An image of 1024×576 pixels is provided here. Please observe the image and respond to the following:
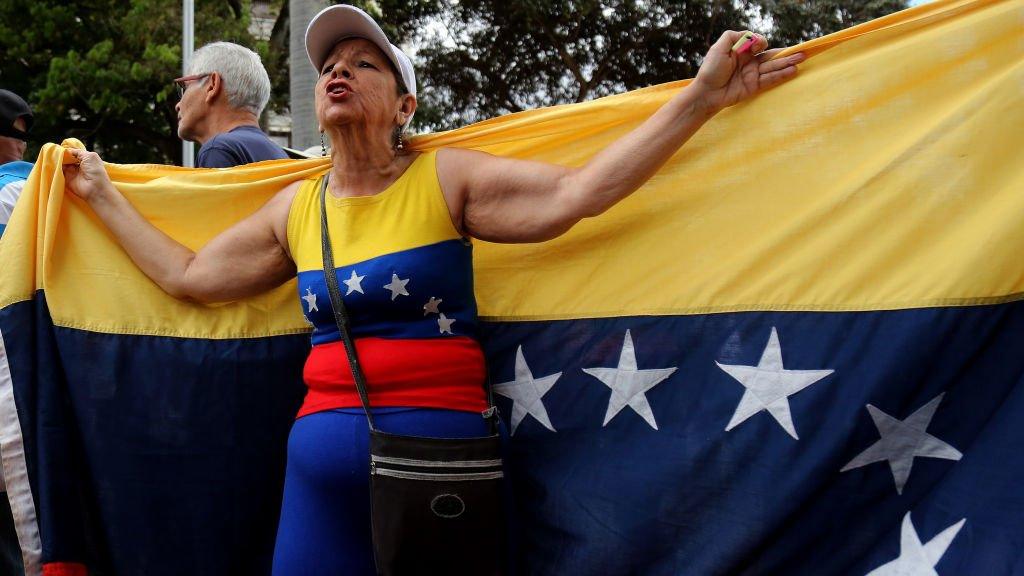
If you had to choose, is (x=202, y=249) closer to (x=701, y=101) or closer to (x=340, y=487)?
(x=340, y=487)

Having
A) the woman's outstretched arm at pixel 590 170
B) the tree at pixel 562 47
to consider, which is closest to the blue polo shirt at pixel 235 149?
the woman's outstretched arm at pixel 590 170

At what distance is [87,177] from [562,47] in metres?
16.8

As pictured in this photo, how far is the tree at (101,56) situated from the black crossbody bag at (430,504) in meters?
12.5

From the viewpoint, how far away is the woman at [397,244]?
250 centimetres

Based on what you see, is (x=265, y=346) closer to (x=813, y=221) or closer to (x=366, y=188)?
(x=366, y=188)

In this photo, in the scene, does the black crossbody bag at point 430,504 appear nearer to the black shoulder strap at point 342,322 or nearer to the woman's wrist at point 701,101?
the black shoulder strap at point 342,322

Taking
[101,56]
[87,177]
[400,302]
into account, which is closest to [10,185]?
[87,177]

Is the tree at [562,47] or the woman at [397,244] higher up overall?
the tree at [562,47]

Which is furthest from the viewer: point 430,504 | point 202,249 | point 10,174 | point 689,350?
point 10,174

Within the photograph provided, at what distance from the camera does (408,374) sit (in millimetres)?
2510

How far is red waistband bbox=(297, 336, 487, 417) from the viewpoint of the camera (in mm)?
2512

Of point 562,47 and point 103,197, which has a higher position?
point 562,47

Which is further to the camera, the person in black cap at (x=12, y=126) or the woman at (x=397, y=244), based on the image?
the person in black cap at (x=12, y=126)

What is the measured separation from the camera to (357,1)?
45.2 feet
